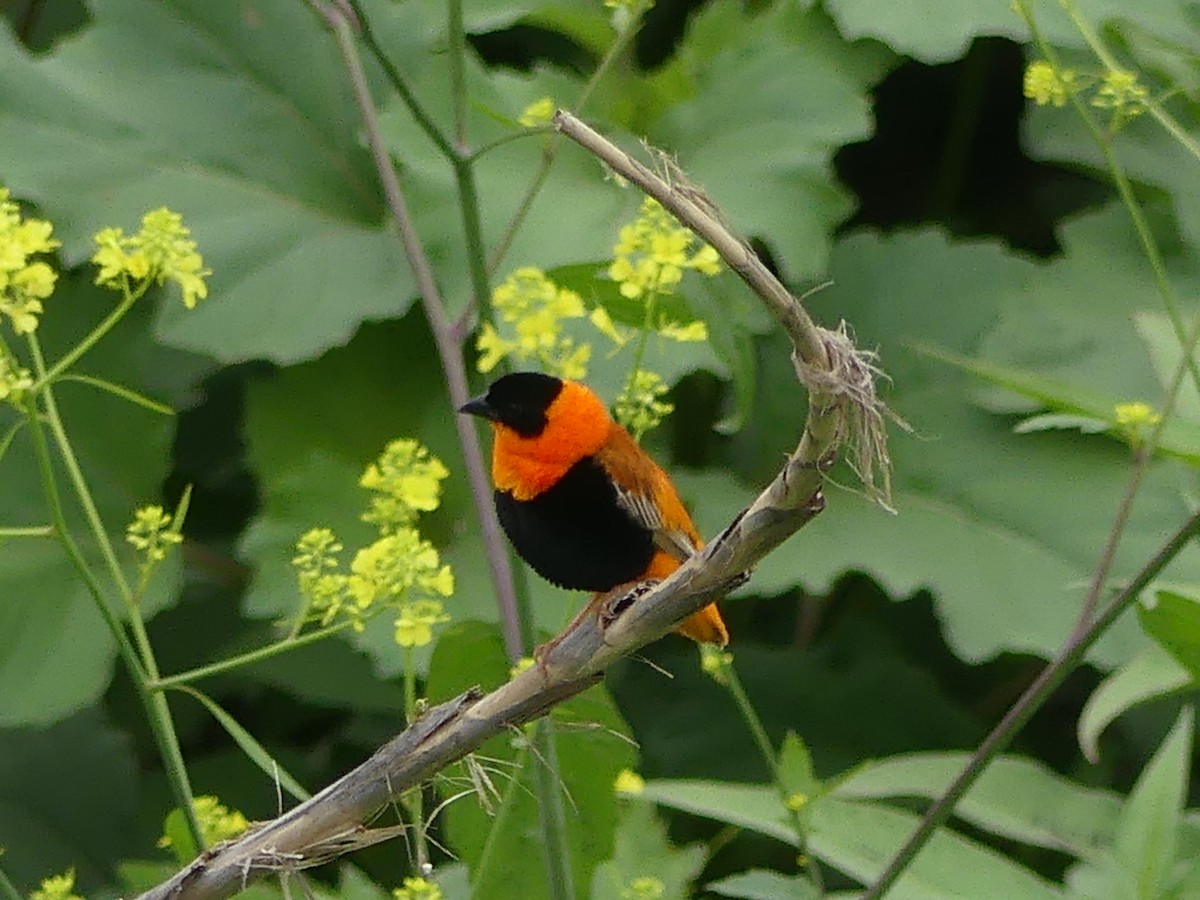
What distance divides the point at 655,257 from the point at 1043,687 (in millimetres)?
413

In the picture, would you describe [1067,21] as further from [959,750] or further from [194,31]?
[194,31]

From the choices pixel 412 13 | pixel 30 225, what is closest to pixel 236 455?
pixel 412 13

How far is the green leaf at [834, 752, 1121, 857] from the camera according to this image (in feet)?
5.14

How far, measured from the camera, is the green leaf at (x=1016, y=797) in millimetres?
1565

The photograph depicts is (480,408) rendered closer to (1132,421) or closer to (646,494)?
(646,494)

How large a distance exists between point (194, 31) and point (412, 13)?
0.31 meters

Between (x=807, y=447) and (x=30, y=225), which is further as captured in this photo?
(x=30, y=225)

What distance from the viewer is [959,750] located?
2141 millimetres

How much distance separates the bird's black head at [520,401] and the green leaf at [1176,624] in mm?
487

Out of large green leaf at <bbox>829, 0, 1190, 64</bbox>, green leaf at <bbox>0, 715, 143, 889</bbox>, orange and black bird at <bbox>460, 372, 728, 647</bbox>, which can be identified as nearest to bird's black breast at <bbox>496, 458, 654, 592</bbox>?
orange and black bird at <bbox>460, 372, 728, 647</bbox>

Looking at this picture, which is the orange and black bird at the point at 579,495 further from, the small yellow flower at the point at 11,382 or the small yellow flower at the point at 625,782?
the small yellow flower at the point at 11,382

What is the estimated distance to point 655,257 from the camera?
108 centimetres

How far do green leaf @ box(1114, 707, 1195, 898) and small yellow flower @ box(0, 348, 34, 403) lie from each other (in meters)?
0.98

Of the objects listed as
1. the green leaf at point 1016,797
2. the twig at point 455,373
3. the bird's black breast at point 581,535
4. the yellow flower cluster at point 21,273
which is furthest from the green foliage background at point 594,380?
the yellow flower cluster at point 21,273
